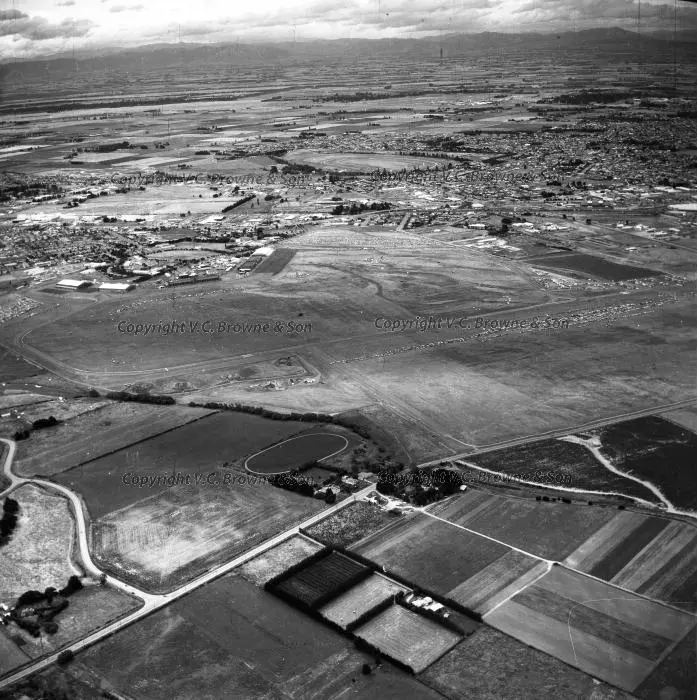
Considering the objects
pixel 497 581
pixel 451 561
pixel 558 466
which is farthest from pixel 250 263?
pixel 497 581

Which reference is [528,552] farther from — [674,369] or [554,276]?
[554,276]

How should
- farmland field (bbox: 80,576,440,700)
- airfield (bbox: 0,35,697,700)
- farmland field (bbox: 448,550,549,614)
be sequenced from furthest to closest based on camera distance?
farmland field (bbox: 448,550,549,614) → airfield (bbox: 0,35,697,700) → farmland field (bbox: 80,576,440,700)

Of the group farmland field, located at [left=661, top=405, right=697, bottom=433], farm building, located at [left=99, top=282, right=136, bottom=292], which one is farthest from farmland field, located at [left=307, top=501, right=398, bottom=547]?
farm building, located at [left=99, top=282, right=136, bottom=292]

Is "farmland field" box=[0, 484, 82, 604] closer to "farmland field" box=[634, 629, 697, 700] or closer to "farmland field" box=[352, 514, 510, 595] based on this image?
"farmland field" box=[352, 514, 510, 595]

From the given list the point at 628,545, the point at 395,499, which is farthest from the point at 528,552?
the point at 395,499

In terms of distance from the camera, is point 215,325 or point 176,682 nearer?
point 176,682

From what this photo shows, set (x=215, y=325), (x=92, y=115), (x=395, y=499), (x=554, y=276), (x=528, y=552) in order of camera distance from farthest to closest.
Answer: (x=92, y=115) → (x=554, y=276) → (x=215, y=325) → (x=395, y=499) → (x=528, y=552)

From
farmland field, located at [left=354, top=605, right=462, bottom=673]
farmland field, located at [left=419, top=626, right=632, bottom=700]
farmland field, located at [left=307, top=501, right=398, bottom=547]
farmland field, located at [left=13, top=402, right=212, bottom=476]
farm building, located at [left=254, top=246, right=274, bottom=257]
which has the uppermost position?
farm building, located at [left=254, top=246, right=274, bottom=257]
